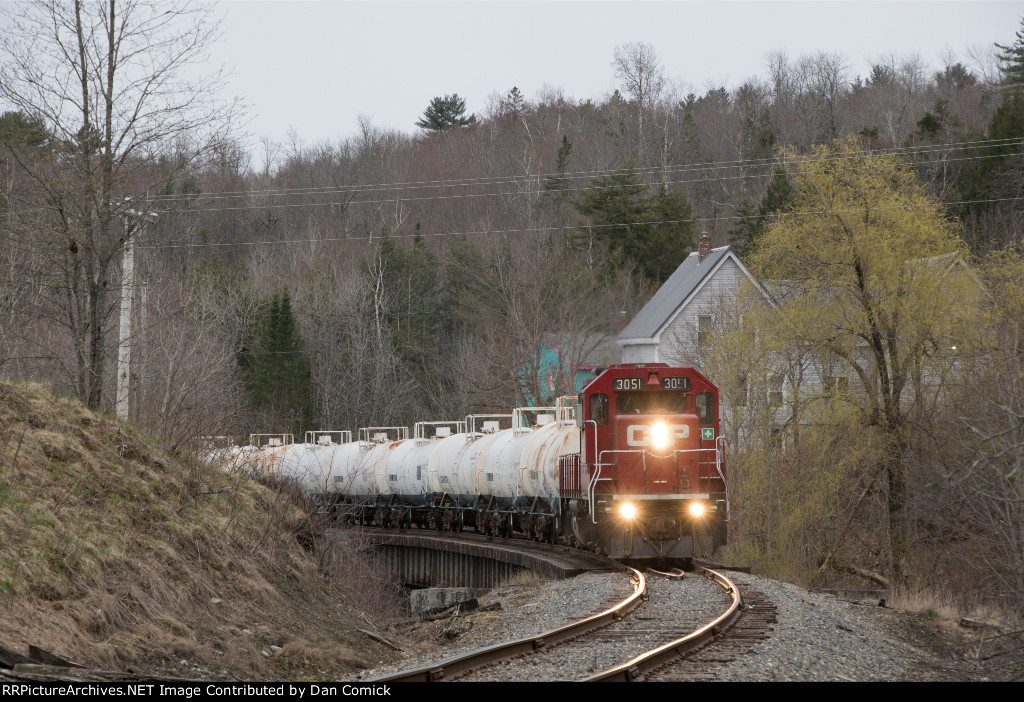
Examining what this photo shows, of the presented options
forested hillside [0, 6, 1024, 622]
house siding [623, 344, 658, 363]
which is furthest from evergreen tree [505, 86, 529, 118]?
house siding [623, 344, 658, 363]

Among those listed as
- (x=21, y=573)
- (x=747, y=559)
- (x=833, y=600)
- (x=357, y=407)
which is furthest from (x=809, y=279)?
(x=357, y=407)

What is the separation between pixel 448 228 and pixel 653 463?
6664 centimetres

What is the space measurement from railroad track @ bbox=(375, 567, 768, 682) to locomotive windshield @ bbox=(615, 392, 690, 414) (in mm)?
4882

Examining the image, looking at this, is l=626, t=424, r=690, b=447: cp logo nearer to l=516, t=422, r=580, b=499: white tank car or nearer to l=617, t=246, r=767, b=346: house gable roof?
l=516, t=422, r=580, b=499: white tank car

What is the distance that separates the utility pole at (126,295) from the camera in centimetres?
1906

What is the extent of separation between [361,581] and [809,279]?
16.7m

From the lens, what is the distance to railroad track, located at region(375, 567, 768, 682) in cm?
973

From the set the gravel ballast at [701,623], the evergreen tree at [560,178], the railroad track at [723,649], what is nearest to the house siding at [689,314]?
the evergreen tree at [560,178]

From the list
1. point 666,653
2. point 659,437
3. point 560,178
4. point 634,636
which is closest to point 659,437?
point 659,437

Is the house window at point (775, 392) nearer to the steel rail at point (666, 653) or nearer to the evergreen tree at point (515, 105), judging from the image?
the steel rail at point (666, 653)

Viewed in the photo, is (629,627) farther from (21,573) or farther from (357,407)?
(357,407)

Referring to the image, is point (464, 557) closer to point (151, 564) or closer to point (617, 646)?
point (151, 564)

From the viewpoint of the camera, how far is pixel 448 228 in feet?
279

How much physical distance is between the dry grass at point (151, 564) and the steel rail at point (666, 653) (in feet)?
10.8
